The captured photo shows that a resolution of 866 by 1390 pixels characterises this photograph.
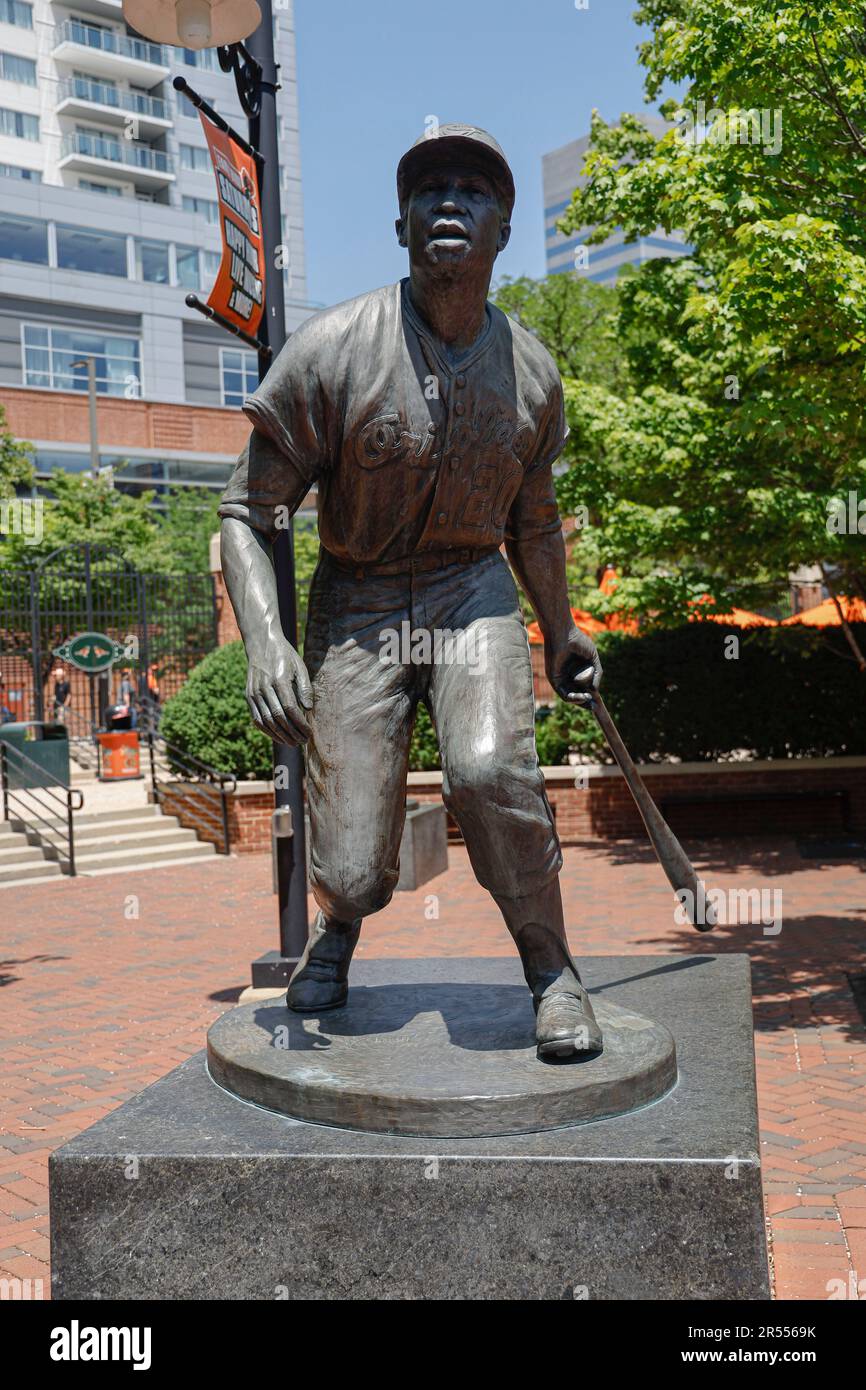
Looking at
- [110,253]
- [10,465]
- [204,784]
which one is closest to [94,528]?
[10,465]

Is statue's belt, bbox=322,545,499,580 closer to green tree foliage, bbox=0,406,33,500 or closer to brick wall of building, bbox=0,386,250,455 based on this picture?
green tree foliage, bbox=0,406,33,500

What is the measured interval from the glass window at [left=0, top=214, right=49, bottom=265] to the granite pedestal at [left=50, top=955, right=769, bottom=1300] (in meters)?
46.8

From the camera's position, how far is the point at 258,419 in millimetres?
3660

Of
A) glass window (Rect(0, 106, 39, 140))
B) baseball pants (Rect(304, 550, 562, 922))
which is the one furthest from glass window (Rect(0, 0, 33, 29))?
baseball pants (Rect(304, 550, 562, 922))

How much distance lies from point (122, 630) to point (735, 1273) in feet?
73.0

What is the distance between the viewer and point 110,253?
48344mm

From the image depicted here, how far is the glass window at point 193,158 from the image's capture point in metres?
53.2

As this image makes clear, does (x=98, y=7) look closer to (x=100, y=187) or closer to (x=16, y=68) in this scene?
(x=16, y=68)

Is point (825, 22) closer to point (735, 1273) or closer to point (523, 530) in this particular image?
point (523, 530)

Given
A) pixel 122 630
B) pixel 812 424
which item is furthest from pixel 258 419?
pixel 122 630

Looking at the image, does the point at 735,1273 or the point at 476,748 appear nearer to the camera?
the point at 735,1273

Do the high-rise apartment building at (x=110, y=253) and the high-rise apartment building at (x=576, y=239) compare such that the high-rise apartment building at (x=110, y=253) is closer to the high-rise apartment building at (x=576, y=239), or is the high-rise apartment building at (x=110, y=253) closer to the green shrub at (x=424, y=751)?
the high-rise apartment building at (x=576, y=239)

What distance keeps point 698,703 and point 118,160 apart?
4395 centimetres

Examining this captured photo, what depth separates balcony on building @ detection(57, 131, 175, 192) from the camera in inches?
1975
